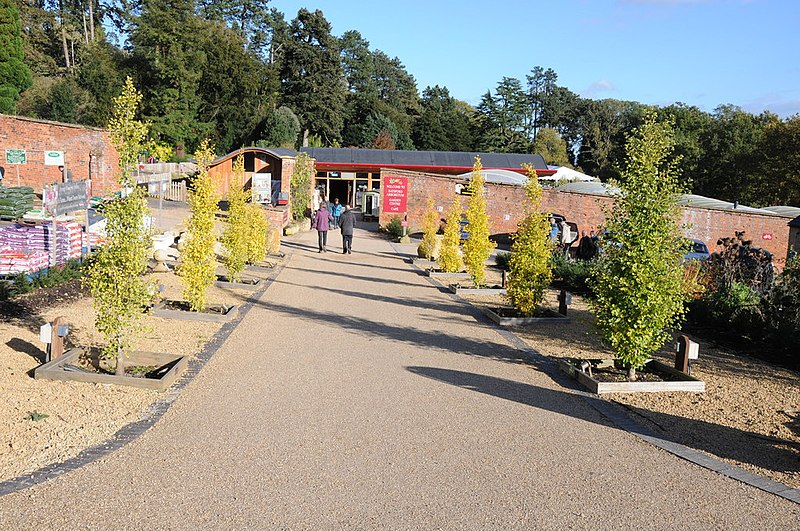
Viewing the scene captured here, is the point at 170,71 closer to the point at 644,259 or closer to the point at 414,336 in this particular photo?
the point at 414,336

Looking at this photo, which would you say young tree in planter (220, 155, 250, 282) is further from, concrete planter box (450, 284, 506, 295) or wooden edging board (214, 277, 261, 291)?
concrete planter box (450, 284, 506, 295)

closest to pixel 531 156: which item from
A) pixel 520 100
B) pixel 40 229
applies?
pixel 520 100

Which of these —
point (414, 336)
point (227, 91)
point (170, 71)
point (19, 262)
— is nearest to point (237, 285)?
point (19, 262)

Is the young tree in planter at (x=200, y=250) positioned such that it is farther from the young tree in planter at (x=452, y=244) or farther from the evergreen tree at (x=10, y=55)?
the evergreen tree at (x=10, y=55)

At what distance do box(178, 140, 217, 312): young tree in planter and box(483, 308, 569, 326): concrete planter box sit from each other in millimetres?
5029

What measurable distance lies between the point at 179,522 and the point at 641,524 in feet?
9.93

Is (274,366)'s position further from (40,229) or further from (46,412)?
(40,229)

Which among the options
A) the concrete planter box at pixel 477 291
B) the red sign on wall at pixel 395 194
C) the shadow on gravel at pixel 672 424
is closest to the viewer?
the shadow on gravel at pixel 672 424

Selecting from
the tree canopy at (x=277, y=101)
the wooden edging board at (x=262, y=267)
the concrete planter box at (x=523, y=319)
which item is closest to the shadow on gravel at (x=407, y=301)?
the concrete planter box at (x=523, y=319)

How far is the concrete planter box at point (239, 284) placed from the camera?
14.6 meters

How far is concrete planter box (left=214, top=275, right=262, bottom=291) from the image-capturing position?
14.6 m

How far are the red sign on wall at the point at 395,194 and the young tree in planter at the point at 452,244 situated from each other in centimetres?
1406

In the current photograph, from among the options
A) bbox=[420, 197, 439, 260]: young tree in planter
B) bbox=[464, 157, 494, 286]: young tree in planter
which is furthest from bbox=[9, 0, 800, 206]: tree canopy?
bbox=[464, 157, 494, 286]: young tree in planter

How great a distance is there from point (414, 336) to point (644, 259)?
4026 mm
